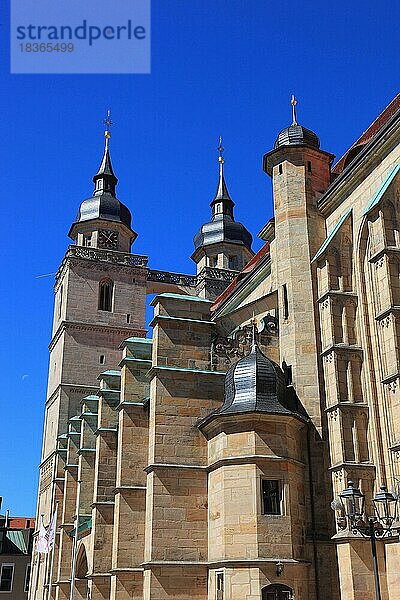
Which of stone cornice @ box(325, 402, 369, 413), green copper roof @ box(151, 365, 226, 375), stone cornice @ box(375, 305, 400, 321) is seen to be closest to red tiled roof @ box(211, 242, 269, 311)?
green copper roof @ box(151, 365, 226, 375)

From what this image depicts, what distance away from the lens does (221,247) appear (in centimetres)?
5769

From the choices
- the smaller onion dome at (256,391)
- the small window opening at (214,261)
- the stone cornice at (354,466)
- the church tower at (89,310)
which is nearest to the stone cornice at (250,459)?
the smaller onion dome at (256,391)

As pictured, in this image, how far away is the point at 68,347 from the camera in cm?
4672

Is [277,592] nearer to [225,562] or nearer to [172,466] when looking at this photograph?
[225,562]

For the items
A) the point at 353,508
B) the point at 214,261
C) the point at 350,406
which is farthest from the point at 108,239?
the point at 353,508

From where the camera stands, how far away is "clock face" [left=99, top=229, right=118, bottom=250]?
5097cm

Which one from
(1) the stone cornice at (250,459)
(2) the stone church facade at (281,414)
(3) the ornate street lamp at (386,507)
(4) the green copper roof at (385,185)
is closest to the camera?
(3) the ornate street lamp at (386,507)

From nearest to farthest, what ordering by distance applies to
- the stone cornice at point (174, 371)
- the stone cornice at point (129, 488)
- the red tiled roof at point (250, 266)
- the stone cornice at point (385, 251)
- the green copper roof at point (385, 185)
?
the stone cornice at point (385, 251)
the green copper roof at point (385, 185)
the stone cornice at point (174, 371)
the stone cornice at point (129, 488)
the red tiled roof at point (250, 266)

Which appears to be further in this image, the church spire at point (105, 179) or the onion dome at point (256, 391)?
the church spire at point (105, 179)

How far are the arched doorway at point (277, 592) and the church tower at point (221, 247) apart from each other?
3688 centimetres

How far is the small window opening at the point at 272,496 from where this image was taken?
1886 cm

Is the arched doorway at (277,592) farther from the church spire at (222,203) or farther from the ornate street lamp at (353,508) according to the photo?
the church spire at (222,203)

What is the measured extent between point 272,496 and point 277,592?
2357mm

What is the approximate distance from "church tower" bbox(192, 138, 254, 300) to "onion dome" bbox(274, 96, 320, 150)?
29.6 meters
